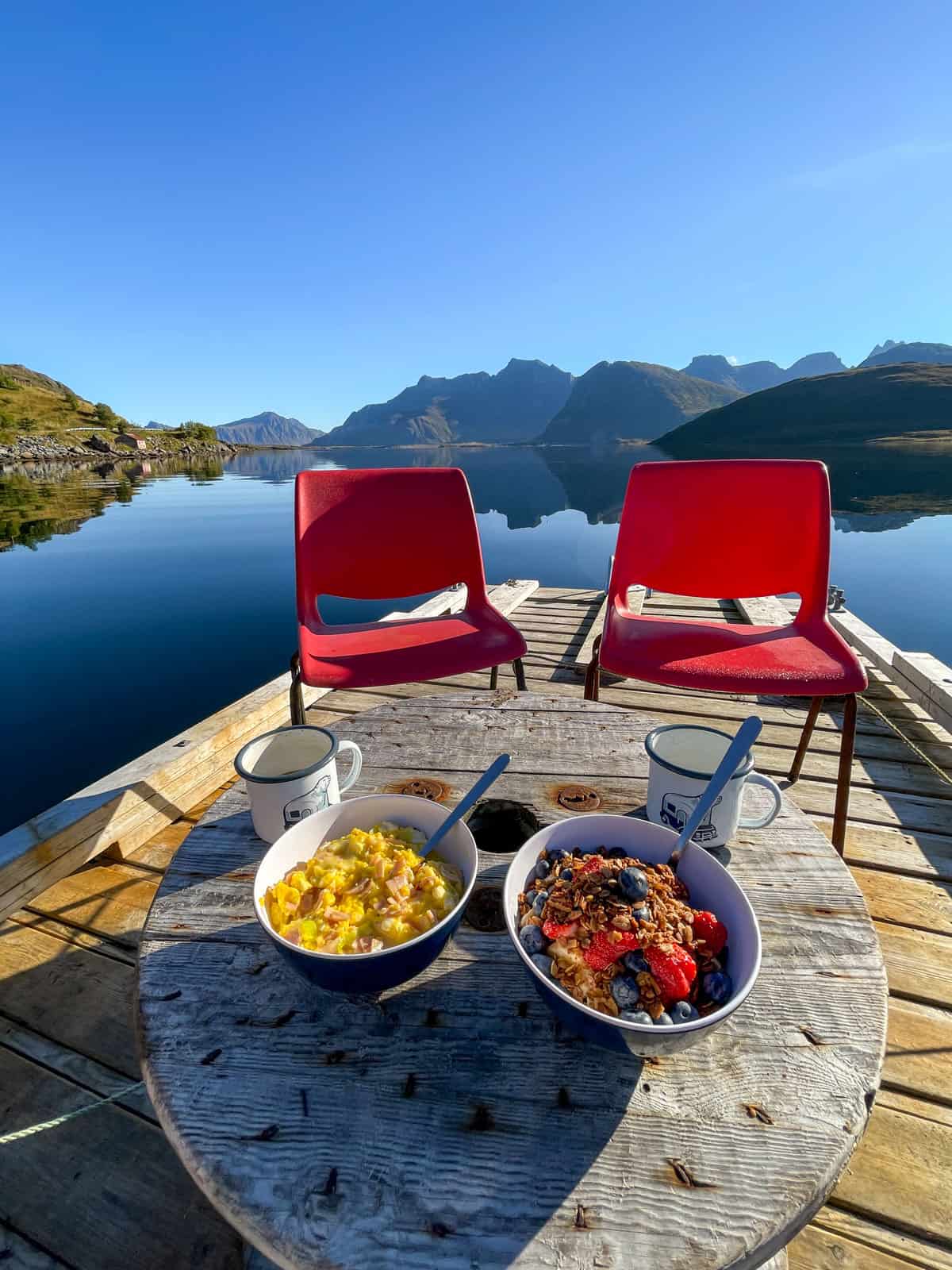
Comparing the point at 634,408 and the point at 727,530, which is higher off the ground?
the point at 634,408

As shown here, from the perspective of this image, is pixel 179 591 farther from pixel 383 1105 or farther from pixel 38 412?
pixel 38 412

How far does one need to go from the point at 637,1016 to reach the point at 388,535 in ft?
8.95

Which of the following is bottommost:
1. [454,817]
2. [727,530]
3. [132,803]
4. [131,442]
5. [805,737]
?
[132,803]

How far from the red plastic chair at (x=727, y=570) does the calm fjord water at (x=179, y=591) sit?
0.13m

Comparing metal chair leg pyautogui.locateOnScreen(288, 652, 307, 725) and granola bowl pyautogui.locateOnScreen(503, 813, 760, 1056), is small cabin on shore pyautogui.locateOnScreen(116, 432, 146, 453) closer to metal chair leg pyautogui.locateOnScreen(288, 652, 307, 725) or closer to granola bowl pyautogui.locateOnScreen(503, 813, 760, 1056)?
metal chair leg pyautogui.locateOnScreen(288, 652, 307, 725)

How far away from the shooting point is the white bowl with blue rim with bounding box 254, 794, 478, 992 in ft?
2.51

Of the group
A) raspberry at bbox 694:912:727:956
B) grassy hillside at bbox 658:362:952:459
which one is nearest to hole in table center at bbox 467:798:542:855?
raspberry at bbox 694:912:727:956

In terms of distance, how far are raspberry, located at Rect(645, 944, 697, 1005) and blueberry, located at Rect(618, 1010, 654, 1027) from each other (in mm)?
30

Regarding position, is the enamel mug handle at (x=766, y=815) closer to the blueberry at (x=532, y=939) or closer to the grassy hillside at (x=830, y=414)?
the blueberry at (x=532, y=939)

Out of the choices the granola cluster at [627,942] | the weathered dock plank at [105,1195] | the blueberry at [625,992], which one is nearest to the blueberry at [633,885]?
the granola cluster at [627,942]

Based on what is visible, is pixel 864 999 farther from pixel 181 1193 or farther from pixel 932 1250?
pixel 181 1193

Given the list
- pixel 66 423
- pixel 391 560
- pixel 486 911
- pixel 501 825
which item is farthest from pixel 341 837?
pixel 66 423

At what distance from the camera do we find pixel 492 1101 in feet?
2.43

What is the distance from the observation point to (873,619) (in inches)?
445
